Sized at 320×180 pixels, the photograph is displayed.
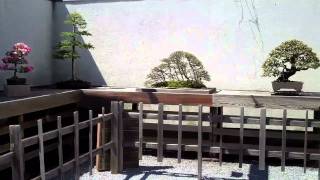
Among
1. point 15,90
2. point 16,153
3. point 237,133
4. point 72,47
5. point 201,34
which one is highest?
point 201,34

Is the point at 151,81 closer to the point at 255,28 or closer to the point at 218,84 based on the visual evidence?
the point at 218,84

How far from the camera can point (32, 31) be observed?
773cm

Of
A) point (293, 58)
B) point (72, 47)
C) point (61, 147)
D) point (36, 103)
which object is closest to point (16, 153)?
point (61, 147)

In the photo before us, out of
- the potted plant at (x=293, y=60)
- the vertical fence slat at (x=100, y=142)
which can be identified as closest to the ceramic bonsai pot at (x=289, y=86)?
the potted plant at (x=293, y=60)

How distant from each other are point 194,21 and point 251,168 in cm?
296

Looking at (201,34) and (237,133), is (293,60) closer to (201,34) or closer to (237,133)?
(237,133)

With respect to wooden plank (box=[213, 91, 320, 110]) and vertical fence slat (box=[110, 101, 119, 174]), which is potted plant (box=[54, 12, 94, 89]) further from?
wooden plank (box=[213, 91, 320, 110])

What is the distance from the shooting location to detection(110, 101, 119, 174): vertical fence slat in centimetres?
573

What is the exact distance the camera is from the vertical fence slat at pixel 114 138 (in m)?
5.73

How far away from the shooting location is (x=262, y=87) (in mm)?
7484

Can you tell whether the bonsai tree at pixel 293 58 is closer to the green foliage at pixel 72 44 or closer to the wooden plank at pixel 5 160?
the green foliage at pixel 72 44

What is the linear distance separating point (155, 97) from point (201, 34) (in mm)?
2029

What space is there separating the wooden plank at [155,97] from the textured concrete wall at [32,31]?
1.61 m

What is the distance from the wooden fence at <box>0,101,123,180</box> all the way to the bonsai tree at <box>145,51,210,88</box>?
4.85ft
